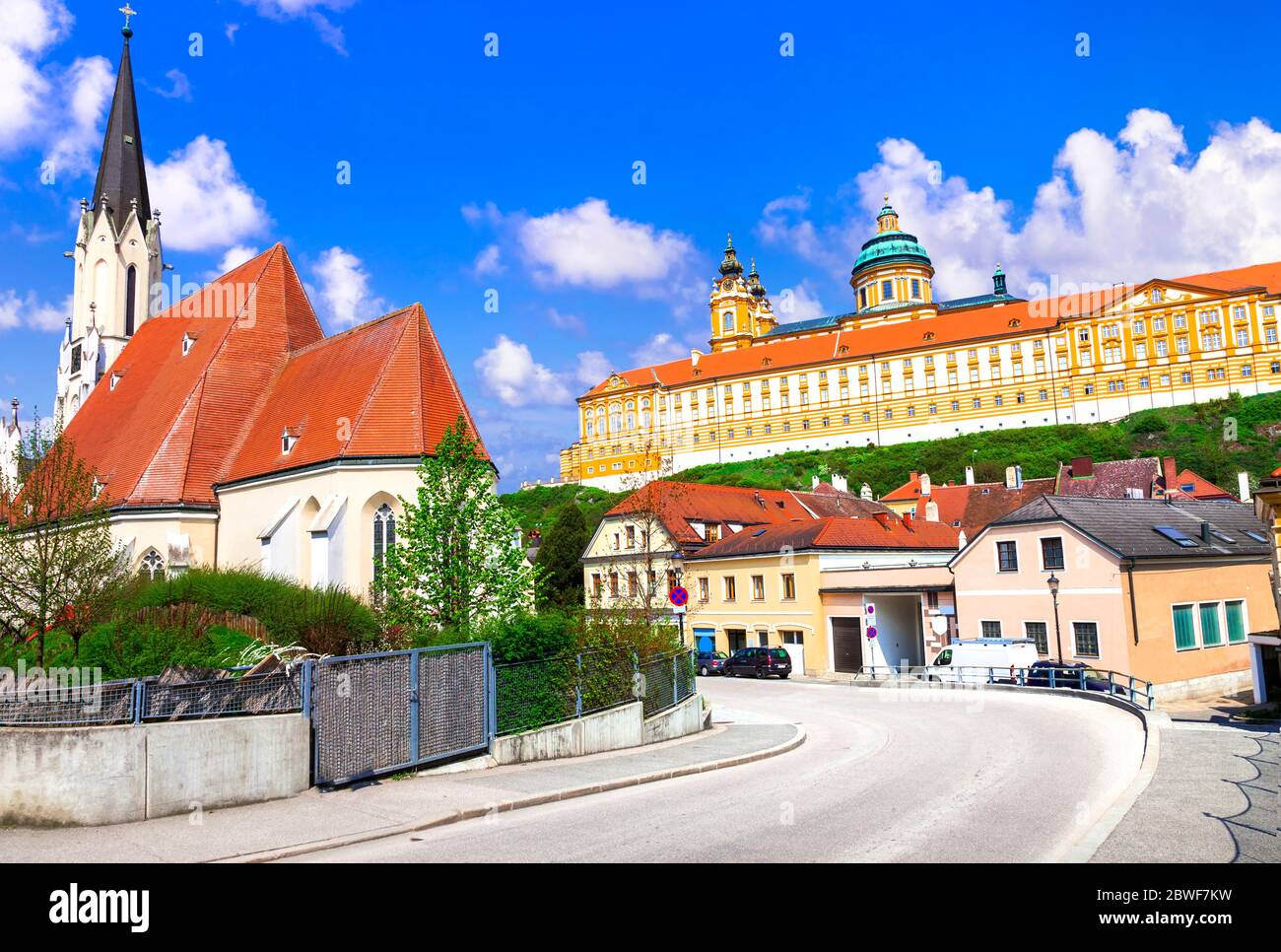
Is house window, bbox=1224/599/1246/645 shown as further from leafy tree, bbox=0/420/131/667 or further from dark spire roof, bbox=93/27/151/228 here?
dark spire roof, bbox=93/27/151/228

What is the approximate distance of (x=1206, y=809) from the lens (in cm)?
1027

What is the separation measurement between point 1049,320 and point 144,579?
96.4 metres

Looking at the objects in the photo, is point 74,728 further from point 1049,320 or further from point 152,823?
point 1049,320

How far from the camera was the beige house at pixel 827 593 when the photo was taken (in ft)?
129

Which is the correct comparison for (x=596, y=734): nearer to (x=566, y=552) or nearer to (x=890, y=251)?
(x=566, y=552)

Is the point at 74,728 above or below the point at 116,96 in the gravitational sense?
below

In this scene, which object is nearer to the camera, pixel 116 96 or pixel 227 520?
pixel 227 520

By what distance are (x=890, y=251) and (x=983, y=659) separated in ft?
395

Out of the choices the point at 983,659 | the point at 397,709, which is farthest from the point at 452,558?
the point at 983,659

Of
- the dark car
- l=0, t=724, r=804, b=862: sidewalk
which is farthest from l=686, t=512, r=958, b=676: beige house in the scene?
l=0, t=724, r=804, b=862: sidewalk
